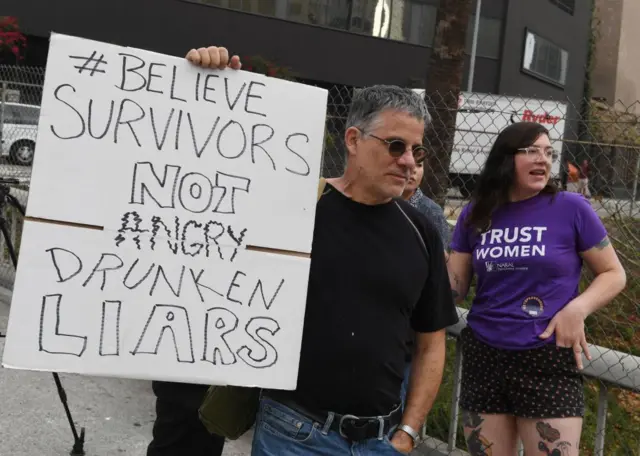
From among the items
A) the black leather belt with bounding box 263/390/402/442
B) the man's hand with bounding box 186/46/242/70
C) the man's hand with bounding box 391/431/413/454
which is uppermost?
the man's hand with bounding box 186/46/242/70

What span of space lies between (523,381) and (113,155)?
1579 millimetres

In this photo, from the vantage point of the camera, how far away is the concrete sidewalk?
4109 mm

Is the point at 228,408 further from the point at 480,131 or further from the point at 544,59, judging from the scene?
the point at 544,59

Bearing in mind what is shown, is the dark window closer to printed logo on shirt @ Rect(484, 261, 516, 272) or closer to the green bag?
printed logo on shirt @ Rect(484, 261, 516, 272)

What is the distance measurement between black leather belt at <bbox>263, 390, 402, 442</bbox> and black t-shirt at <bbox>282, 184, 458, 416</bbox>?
0.8 inches

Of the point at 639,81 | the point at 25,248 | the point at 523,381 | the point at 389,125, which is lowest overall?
the point at 523,381

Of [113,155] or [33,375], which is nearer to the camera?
[113,155]

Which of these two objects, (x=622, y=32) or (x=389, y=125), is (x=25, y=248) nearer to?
(x=389, y=125)

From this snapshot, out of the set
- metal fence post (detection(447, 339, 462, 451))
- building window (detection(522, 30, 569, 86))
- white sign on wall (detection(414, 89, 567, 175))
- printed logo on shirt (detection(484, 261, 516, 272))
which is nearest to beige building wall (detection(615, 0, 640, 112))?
building window (detection(522, 30, 569, 86))

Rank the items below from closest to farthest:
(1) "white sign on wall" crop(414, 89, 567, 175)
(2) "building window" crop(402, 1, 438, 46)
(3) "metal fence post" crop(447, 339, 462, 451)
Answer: (3) "metal fence post" crop(447, 339, 462, 451) → (1) "white sign on wall" crop(414, 89, 567, 175) → (2) "building window" crop(402, 1, 438, 46)

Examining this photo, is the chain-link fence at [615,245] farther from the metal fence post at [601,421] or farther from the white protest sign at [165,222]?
the white protest sign at [165,222]

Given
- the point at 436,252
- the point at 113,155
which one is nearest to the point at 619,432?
the point at 436,252

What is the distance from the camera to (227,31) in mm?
27250

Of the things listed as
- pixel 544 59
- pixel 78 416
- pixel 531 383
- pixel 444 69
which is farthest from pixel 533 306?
pixel 544 59
